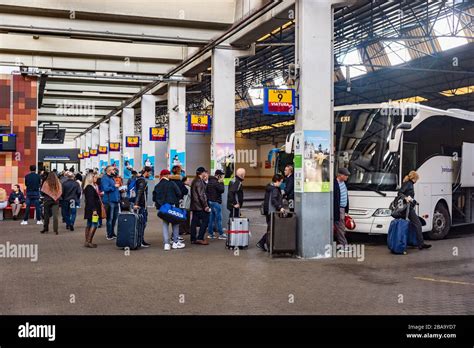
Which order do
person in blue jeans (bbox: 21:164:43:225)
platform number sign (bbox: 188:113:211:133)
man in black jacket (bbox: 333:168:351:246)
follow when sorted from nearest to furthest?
1. man in black jacket (bbox: 333:168:351:246)
2. person in blue jeans (bbox: 21:164:43:225)
3. platform number sign (bbox: 188:113:211:133)

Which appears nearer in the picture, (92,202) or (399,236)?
(399,236)

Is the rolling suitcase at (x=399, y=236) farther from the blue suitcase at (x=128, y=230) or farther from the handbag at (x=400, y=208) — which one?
the blue suitcase at (x=128, y=230)

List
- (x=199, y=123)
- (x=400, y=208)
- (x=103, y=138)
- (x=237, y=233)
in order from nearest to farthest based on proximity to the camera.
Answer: (x=400, y=208), (x=237, y=233), (x=199, y=123), (x=103, y=138)

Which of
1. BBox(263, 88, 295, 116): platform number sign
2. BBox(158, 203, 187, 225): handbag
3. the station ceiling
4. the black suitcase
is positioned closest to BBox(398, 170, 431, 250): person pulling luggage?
the black suitcase

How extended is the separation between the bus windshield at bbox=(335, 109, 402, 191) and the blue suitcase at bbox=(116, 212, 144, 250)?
5.22 m

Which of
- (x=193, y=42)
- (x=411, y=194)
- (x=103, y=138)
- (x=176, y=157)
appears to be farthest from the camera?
(x=103, y=138)

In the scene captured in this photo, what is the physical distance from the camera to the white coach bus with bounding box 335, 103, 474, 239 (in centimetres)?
1324

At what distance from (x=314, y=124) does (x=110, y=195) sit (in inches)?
227

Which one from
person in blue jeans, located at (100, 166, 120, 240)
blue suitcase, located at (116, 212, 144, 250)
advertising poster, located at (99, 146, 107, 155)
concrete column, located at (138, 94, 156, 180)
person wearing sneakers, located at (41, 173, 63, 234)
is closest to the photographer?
blue suitcase, located at (116, 212, 144, 250)

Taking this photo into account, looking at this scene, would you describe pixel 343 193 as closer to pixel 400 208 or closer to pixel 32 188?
pixel 400 208

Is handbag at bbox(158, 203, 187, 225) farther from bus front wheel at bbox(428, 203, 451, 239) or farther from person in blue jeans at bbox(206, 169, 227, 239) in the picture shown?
bus front wheel at bbox(428, 203, 451, 239)

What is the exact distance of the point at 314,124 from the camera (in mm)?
11883

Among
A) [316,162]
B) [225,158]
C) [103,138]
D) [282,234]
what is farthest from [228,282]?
[103,138]
